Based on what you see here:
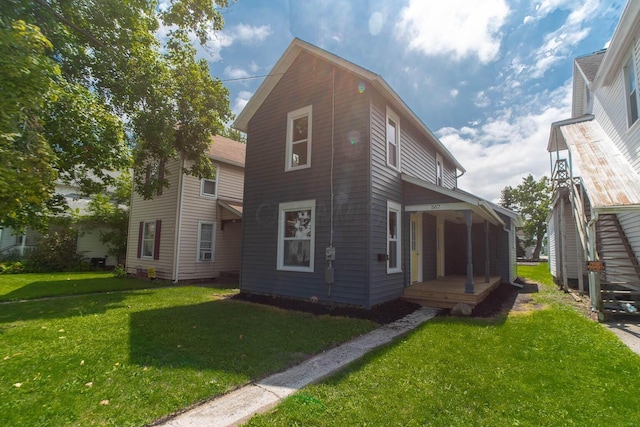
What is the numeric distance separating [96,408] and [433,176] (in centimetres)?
1194

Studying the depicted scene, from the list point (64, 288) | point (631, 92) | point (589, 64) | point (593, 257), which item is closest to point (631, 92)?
point (631, 92)

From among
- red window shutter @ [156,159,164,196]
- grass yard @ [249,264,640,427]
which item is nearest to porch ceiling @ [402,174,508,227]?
grass yard @ [249,264,640,427]

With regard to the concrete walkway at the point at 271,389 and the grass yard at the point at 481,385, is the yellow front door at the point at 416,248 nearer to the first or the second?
the grass yard at the point at 481,385

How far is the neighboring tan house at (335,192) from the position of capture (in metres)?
7.44

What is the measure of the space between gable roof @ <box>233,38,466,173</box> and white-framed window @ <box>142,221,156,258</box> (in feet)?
23.6

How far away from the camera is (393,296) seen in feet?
26.4

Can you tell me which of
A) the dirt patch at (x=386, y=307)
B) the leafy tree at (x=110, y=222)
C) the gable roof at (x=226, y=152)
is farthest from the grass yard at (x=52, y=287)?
the gable roof at (x=226, y=152)

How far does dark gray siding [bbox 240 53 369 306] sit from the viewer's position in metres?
7.42

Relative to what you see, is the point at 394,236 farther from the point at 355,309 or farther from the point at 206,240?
the point at 206,240

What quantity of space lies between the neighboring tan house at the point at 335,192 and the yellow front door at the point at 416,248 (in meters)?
0.03

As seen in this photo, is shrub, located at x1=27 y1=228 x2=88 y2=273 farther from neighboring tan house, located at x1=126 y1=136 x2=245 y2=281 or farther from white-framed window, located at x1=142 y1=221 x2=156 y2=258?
white-framed window, located at x1=142 y1=221 x2=156 y2=258

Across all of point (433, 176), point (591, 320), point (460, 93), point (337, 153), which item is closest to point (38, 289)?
point (337, 153)

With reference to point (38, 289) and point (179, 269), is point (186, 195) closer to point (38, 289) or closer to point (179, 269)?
point (179, 269)

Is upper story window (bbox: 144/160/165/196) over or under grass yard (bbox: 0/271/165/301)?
over
